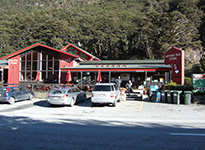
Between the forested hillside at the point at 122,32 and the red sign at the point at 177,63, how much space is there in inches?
962

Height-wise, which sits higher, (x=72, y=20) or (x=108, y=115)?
(x=72, y=20)

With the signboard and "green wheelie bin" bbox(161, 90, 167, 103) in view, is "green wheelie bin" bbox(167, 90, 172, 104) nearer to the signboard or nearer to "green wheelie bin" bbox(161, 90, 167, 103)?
"green wheelie bin" bbox(161, 90, 167, 103)

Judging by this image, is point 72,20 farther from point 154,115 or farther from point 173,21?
point 154,115

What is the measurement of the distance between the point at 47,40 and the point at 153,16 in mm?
30432

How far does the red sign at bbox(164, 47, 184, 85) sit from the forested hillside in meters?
24.4

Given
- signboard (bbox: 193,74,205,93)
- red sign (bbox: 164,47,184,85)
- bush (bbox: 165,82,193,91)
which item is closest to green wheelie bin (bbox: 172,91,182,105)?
bush (bbox: 165,82,193,91)

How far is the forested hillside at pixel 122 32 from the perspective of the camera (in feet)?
152

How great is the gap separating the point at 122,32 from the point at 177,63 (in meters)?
39.3

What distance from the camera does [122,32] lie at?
2243 inches

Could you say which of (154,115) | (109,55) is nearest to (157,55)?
Answer: (109,55)

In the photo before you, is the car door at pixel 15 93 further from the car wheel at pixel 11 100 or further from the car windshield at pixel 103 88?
the car windshield at pixel 103 88

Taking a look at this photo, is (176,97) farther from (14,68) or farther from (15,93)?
(14,68)

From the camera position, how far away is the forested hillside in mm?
46438

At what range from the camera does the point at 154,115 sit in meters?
11.8
